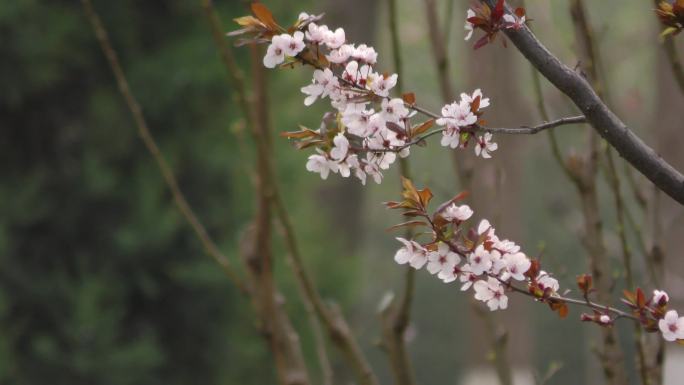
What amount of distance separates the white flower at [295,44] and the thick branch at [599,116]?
0.78ft

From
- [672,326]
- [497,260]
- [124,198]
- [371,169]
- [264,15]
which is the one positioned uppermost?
[124,198]

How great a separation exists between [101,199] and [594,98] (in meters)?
4.72

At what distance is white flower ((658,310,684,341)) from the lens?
1191 millimetres

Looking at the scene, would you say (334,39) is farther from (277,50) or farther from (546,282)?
(546,282)

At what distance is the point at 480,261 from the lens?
1.22 m

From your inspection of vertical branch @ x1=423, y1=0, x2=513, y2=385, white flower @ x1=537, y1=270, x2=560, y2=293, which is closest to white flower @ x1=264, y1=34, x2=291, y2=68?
white flower @ x1=537, y1=270, x2=560, y2=293

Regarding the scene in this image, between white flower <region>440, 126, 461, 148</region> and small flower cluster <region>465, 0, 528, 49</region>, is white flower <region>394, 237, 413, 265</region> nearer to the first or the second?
white flower <region>440, 126, 461, 148</region>

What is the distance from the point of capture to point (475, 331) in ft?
40.6

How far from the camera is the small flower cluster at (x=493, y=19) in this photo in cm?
114

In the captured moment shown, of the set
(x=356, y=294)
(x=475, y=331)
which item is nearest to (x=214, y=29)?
(x=356, y=294)

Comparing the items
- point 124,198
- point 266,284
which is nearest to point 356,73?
point 266,284

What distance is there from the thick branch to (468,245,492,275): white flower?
0.20 m

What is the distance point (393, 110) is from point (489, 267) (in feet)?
0.73

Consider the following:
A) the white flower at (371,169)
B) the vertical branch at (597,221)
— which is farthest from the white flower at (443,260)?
the vertical branch at (597,221)
